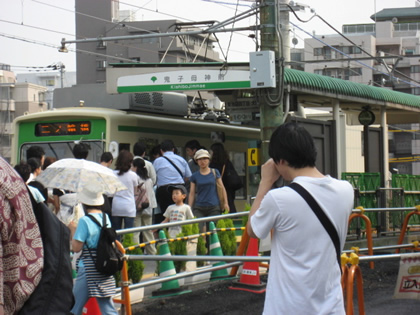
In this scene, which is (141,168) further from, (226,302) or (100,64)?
(100,64)

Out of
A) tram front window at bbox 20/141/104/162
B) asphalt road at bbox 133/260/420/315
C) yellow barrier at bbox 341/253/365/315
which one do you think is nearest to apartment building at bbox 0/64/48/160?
tram front window at bbox 20/141/104/162

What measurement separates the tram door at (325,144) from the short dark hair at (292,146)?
396 inches

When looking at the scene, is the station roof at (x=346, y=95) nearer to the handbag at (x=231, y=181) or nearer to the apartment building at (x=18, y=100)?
the handbag at (x=231, y=181)

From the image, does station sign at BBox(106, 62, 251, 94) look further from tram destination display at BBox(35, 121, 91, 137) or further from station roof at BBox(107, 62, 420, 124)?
tram destination display at BBox(35, 121, 91, 137)

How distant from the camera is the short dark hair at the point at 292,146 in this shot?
146 inches

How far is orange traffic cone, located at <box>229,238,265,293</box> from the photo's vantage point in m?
9.46

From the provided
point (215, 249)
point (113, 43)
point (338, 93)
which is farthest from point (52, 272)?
point (113, 43)

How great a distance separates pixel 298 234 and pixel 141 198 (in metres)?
8.09

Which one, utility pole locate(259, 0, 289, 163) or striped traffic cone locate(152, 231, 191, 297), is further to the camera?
utility pole locate(259, 0, 289, 163)

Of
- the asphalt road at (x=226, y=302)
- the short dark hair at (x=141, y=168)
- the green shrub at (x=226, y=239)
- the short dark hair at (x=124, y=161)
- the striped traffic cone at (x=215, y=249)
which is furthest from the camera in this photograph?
the short dark hair at (x=141, y=168)

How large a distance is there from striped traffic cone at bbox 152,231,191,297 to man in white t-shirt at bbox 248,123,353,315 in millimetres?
5340

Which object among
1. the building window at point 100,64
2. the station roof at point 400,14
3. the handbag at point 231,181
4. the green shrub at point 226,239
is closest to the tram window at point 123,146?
the handbag at point 231,181

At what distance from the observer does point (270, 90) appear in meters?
11.5

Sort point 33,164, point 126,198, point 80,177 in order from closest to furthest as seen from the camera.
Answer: point 80,177 → point 33,164 → point 126,198
